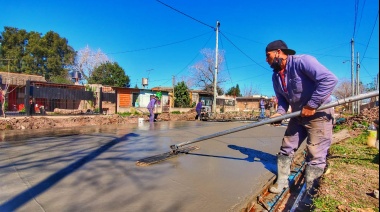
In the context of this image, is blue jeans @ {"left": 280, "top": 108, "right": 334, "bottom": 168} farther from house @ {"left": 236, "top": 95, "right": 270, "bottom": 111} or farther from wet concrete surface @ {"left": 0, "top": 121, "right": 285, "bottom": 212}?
house @ {"left": 236, "top": 95, "right": 270, "bottom": 111}

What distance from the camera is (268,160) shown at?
16.4ft

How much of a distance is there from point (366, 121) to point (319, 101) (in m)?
9.10

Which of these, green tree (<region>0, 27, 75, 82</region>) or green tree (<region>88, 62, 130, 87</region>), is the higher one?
green tree (<region>0, 27, 75, 82</region>)

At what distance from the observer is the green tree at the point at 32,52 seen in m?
36.5

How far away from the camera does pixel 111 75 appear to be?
35.1m

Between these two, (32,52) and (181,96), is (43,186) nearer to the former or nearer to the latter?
(181,96)

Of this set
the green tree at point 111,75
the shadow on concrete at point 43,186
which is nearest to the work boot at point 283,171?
the shadow on concrete at point 43,186

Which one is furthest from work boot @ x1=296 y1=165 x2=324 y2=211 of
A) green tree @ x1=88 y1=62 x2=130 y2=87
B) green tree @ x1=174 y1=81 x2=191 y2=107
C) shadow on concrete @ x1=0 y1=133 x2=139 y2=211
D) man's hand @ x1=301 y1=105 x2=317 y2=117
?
green tree @ x1=88 y1=62 x2=130 y2=87

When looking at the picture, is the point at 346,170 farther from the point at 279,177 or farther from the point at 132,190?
the point at 132,190

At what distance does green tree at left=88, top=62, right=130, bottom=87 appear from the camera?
114 ft

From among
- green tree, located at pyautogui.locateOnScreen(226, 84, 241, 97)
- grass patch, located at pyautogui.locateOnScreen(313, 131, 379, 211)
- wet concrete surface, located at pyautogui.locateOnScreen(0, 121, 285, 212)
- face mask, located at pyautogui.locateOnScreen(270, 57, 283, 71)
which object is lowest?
wet concrete surface, located at pyautogui.locateOnScreen(0, 121, 285, 212)

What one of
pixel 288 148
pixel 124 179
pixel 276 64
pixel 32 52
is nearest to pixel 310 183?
pixel 288 148

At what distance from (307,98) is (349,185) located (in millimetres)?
1190

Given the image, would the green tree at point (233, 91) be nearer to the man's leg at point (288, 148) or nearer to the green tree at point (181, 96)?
the green tree at point (181, 96)
